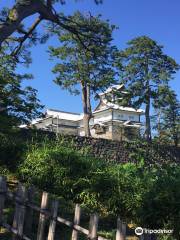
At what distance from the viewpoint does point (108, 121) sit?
39500 mm

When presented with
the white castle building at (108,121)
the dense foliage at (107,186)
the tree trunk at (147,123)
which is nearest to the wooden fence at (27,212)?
the dense foliage at (107,186)

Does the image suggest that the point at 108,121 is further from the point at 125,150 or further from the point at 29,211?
the point at 29,211

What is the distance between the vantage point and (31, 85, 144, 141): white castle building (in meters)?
30.7

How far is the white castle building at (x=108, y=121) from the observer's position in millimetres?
30659

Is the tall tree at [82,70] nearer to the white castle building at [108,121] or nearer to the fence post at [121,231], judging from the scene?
the white castle building at [108,121]

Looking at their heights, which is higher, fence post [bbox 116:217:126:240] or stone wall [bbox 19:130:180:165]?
stone wall [bbox 19:130:180:165]

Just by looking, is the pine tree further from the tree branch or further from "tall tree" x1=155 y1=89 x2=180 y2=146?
the tree branch

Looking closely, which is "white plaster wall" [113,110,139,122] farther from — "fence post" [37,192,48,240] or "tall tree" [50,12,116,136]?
"fence post" [37,192,48,240]

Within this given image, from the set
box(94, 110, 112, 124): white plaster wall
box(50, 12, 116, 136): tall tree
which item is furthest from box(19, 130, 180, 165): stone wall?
box(94, 110, 112, 124): white plaster wall

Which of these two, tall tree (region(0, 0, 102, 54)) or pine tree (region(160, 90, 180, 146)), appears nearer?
tall tree (region(0, 0, 102, 54))

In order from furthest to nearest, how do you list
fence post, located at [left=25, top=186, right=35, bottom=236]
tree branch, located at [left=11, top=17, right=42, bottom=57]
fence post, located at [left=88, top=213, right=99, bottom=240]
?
tree branch, located at [left=11, top=17, right=42, bottom=57]
fence post, located at [left=25, top=186, right=35, bottom=236]
fence post, located at [left=88, top=213, right=99, bottom=240]

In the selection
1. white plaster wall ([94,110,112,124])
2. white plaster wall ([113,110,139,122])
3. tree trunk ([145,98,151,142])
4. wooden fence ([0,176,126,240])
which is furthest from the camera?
white plaster wall ([94,110,112,124])

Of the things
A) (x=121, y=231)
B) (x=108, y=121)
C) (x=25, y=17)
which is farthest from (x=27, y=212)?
(x=108, y=121)

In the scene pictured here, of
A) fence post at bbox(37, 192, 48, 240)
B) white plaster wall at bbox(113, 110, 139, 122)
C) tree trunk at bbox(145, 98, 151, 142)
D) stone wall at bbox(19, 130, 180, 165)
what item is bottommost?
fence post at bbox(37, 192, 48, 240)
